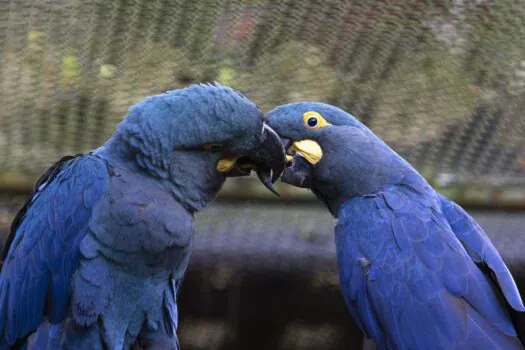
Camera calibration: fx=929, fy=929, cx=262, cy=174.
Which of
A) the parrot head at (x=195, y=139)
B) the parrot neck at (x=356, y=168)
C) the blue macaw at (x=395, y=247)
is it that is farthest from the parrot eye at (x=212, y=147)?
the parrot neck at (x=356, y=168)

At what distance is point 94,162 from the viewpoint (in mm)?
2535

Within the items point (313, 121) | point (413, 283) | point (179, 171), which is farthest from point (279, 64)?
point (413, 283)

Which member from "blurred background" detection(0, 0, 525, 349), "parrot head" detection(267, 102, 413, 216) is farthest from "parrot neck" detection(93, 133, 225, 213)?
"blurred background" detection(0, 0, 525, 349)

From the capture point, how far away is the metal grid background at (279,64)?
8.90ft

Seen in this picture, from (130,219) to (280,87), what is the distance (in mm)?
740

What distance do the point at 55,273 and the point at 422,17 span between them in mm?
1285

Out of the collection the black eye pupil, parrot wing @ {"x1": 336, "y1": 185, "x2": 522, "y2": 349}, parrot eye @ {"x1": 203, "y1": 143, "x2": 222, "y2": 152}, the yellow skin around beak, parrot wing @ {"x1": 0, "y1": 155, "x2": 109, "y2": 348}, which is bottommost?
parrot wing @ {"x1": 0, "y1": 155, "x2": 109, "y2": 348}

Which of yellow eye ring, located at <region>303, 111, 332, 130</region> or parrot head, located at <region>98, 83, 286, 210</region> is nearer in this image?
parrot head, located at <region>98, 83, 286, 210</region>

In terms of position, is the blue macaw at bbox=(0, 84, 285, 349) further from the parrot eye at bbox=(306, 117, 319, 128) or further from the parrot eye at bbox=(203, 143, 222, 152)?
the parrot eye at bbox=(306, 117, 319, 128)

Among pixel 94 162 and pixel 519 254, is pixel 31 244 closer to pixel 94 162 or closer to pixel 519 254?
pixel 94 162

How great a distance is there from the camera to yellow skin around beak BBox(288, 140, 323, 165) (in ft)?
8.85

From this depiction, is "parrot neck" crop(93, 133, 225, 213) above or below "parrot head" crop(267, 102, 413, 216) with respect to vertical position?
below

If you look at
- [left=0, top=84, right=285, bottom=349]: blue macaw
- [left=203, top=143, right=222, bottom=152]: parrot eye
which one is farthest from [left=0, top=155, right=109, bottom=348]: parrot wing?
[left=203, top=143, right=222, bottom=152]: parrot eye

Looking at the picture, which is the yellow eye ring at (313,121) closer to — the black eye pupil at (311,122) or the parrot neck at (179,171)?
the black eye pupil at (311,122)
